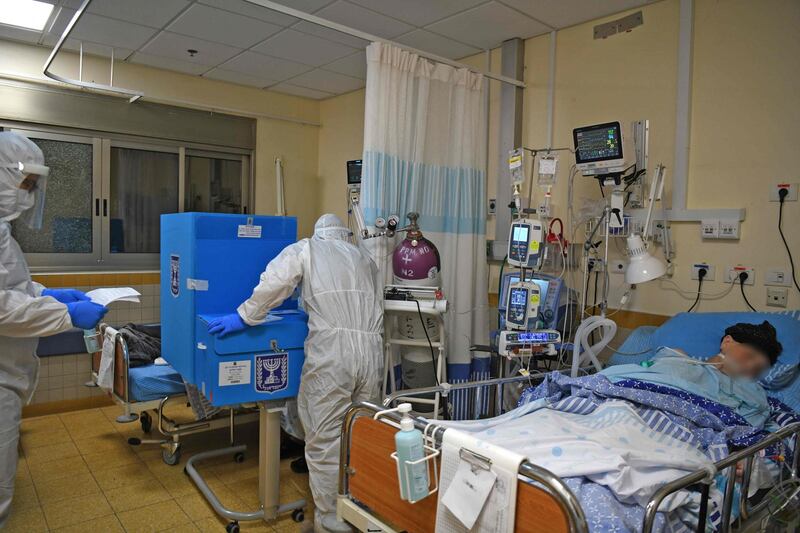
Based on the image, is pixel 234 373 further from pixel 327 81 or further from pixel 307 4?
pixel 327 81

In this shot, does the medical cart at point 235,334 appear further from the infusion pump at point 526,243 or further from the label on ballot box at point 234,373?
the infusion pump at point 526,243

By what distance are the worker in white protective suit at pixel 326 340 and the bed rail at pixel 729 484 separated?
1.48 m

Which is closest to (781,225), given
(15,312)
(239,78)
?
(15,312)

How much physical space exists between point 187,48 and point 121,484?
3.11m

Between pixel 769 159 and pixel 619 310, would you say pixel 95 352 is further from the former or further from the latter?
pixel 769 159

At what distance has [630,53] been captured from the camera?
10.9ft

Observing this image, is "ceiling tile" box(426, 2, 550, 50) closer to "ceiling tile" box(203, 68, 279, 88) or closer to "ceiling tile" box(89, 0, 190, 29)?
"ceiling tile" box(89, 0, 190, 29)

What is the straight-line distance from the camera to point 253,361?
2.55m

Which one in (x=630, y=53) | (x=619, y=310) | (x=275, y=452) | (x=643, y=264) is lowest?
(x=275, y=452)

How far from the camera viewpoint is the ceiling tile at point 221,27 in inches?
139

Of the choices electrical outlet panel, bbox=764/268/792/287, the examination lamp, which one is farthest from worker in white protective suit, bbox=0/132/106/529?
electrical outlet panel, bbox=764/268/792/287

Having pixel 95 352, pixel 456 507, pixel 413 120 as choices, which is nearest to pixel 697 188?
pixel 413 120

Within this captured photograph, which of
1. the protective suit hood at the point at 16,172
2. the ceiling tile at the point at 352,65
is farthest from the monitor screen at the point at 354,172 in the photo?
the protective suit hood at the point at 16,172

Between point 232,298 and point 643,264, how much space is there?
2011mm
